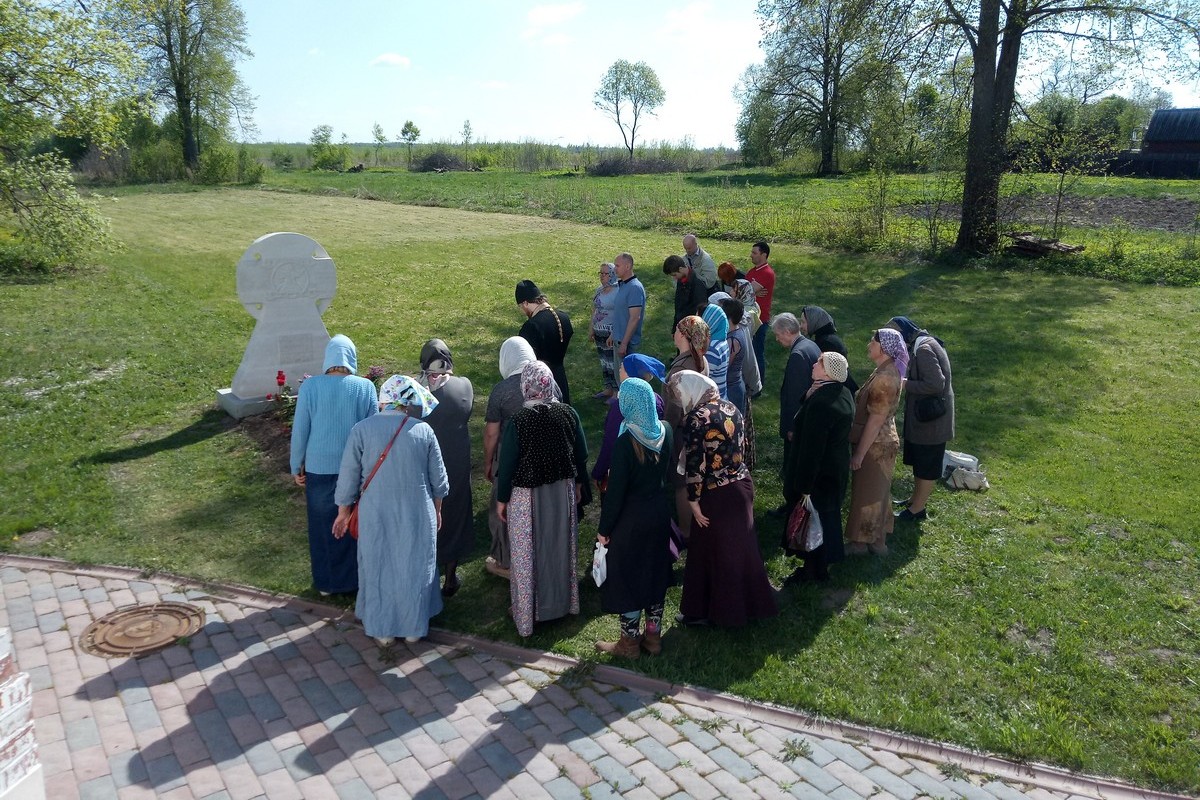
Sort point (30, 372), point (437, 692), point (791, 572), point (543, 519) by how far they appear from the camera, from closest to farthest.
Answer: point (437, 692) < point (543, 519) < point (791, 572) < point (30, 372)

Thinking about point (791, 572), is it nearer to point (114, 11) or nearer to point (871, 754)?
point (871, 754)

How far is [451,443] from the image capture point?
5758mm

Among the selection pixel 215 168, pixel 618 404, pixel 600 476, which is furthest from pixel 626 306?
pixel 215 168

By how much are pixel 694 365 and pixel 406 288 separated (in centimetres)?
1092

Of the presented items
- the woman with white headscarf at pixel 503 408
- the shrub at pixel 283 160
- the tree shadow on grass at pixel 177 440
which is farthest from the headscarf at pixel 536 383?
the shrub at pixel 283 160

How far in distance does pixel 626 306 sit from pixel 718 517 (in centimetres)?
410

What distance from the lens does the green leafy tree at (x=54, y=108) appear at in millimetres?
14836

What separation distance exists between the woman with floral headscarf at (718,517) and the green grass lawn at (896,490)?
26 cm

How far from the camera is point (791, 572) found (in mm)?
6332

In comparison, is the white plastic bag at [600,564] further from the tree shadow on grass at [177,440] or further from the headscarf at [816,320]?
the tree shadow on grass at [177,440]

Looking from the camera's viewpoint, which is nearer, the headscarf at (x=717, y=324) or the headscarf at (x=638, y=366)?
the headscarf at (x=638, y=366)

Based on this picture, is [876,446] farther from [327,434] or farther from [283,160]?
[283,160]

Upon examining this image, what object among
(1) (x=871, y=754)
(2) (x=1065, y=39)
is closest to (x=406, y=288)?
(1) (x=871, y=754)

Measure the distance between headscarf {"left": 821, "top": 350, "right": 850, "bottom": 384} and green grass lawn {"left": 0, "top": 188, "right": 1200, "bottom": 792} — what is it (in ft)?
5.19
